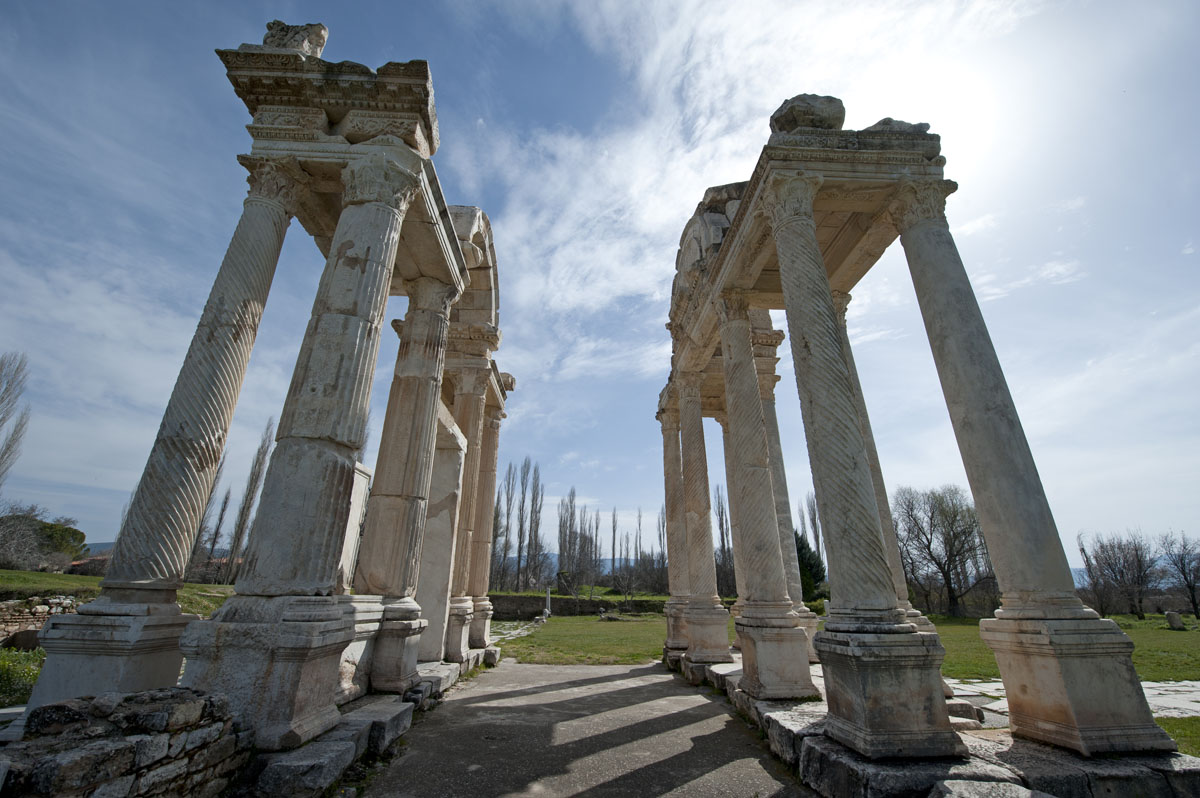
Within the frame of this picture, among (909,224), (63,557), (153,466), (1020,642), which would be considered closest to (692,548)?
(1020,642)

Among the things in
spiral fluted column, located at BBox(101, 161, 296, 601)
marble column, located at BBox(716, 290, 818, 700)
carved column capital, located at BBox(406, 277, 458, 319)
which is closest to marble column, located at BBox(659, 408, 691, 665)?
marble column, located at BBox(716, 290, 818, 700)

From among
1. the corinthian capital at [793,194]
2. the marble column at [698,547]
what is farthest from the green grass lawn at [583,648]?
the corinthian capital at [793,194]

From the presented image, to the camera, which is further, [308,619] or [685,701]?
[685,701]

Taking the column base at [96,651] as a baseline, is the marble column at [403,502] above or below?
above

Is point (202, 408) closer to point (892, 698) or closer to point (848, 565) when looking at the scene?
point (848, 565)

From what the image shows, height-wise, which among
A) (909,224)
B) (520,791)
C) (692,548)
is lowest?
(520,791)

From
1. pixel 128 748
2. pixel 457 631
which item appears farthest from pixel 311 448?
pixel 457 631

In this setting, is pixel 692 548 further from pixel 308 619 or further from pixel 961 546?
pixel 961 546

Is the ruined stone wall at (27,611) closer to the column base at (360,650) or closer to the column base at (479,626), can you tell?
the column base at (479,626)

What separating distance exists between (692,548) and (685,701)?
3429 mm

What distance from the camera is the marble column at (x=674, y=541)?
38.0 feet

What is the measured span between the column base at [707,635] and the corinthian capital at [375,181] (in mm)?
8797

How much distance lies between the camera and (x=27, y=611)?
13117 mm

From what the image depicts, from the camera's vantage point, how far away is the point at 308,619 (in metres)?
4.49
